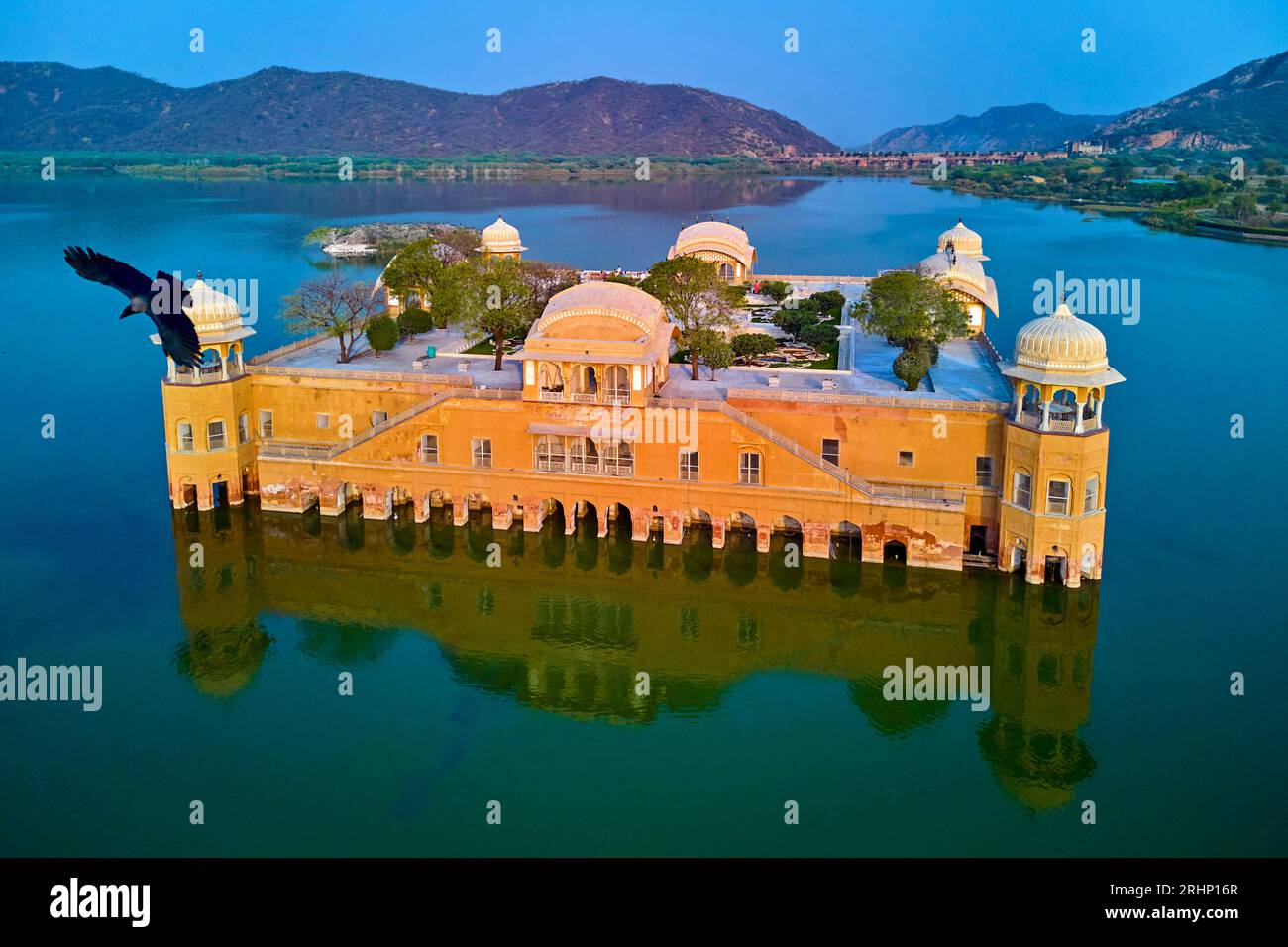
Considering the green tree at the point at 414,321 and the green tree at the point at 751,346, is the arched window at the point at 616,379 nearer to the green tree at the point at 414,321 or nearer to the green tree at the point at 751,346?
the green tree at the point at 751,346

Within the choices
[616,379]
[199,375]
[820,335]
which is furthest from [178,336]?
[820,335]

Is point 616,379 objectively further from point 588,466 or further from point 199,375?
point 199,375

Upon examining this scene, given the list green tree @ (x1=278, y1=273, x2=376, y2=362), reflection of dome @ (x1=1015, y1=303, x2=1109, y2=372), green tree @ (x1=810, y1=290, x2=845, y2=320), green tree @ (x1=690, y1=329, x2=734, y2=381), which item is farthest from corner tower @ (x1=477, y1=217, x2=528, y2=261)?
reflection of dome @ (x1=1015, y1=303, x2=1109, y2=372)

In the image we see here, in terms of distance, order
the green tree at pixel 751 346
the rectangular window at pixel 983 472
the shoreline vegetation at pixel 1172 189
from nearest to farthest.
Answer: 1. the rectangular window at pixel 983 472
2. the green tree at pixel 751 346
3. the shoreline vegetation at pixel 1172 189

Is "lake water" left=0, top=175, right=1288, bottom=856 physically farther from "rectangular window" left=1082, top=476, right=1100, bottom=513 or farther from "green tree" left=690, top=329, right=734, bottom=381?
"green tree" left=690, top=329, right=734, bottom=381

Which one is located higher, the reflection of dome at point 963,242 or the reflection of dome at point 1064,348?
the reflection of dome at point 963,242

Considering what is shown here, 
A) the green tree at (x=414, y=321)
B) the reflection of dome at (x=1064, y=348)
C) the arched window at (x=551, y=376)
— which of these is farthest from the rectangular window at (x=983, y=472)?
the green tree at (x=414, y=321)
